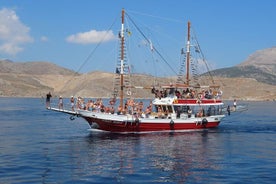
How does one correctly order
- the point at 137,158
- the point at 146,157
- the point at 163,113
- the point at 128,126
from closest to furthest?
the point at 137,158, the point at 146,157, the point at 128,126, the point at 163,113

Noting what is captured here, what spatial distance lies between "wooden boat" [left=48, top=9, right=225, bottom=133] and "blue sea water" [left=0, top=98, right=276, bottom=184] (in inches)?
73.0

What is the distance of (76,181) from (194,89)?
46463 mm

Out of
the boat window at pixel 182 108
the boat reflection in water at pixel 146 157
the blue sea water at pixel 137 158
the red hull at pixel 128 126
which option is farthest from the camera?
the boat window at pixel 182 108

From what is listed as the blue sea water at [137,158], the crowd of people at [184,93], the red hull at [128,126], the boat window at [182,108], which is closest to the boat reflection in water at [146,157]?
the blue sea water at [137,158]

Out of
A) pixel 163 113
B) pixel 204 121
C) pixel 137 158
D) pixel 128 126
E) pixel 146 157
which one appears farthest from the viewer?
pixel 204 121

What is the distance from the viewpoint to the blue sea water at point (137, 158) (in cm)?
3353

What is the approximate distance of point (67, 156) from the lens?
4241 centimetres

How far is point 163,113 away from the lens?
211ft

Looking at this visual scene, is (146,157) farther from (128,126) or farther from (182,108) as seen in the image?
(182,108)

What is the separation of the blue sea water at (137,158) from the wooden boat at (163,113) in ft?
6.08

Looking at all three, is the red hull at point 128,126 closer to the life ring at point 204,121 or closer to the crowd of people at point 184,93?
the crowd of people at point 184,93

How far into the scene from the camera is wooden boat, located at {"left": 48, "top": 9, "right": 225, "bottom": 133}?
60438 millimetres

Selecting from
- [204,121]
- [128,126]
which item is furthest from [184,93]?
[128,126]

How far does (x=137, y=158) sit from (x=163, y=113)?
23031 millimetres
